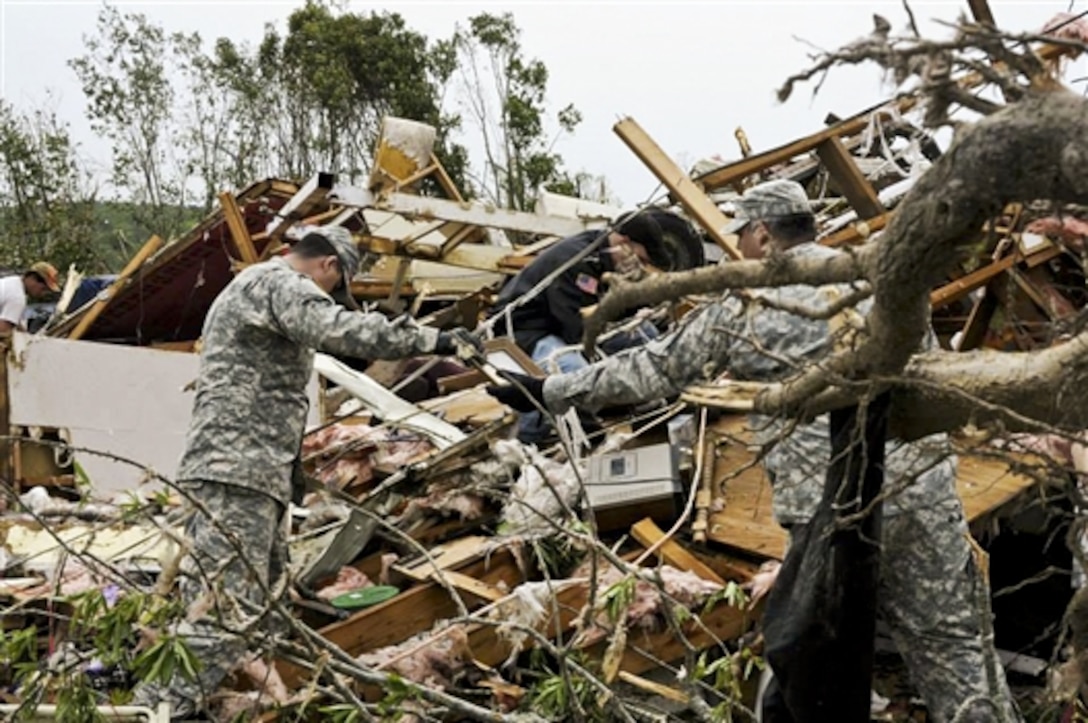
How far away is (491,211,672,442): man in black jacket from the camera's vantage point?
230 inches

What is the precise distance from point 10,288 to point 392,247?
93.1 inches

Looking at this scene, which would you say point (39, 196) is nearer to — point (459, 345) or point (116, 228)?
point (116, 228)

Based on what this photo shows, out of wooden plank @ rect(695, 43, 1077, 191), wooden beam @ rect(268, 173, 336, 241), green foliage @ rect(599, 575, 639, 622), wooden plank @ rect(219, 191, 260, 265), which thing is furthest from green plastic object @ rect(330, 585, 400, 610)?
wooden plank @ rect(219, 191, 260, 265)

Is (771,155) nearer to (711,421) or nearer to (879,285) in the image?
(711,421)

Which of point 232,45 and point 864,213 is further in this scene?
point 232,45

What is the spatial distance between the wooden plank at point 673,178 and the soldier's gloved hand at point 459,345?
5.56 feet

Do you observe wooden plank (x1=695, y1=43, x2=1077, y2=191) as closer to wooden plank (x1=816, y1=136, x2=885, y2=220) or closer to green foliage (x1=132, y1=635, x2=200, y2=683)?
wooden plank (x1=816, y1=136, x2=885, y2=220)

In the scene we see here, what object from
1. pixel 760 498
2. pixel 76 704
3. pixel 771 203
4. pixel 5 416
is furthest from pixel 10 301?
pixel 771 203

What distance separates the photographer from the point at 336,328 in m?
4.41

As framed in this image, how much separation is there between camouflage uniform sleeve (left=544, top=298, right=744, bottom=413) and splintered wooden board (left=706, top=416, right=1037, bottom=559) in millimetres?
698

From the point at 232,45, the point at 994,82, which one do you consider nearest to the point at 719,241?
the point at 994,82

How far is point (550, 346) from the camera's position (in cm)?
629

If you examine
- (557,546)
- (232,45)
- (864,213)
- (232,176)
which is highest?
(232,45)

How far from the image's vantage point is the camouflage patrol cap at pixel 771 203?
3.93m
